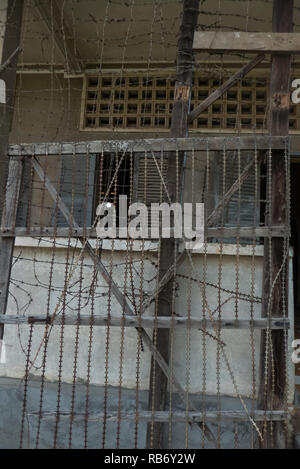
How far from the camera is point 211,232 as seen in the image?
112 inches

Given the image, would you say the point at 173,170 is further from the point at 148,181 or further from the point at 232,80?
the point at 148,181

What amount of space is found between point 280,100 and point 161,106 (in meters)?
2.84

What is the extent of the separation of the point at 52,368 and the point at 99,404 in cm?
62

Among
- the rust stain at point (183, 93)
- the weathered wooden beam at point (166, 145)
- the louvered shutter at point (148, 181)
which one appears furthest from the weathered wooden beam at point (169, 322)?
the louvered shutter at point (148, 181)

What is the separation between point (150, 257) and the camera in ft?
12.7

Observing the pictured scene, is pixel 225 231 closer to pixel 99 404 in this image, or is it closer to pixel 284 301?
pixel 284 301

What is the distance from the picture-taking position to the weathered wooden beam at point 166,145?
2.86 m

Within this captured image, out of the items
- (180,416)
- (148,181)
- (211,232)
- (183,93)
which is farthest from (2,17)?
(180,416)

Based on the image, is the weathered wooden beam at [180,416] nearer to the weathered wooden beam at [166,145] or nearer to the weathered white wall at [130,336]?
the weathered white wall at [130,336]

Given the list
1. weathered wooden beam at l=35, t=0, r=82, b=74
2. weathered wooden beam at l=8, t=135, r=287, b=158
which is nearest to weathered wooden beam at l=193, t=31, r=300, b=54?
weathered wooden beam at l=8, t=135, r=287, b=158

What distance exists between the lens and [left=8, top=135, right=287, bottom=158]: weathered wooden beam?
286 cm

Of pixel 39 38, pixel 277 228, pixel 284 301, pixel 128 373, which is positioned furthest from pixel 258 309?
pixel 39 38

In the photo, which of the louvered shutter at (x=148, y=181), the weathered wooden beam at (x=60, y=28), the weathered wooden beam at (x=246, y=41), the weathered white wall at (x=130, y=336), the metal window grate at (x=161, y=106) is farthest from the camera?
the metal window grate at (x=161, y=106)
